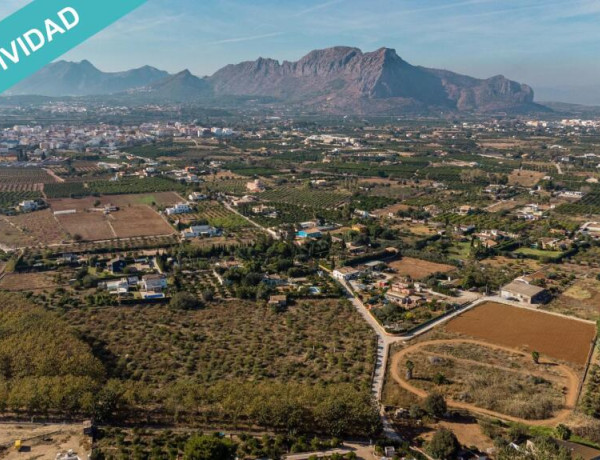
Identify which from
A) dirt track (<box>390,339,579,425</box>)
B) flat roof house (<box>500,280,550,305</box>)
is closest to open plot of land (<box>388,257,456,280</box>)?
flat roof house (<box>500,280,550,305</box>)

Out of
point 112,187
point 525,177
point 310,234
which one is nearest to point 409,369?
point 310,234

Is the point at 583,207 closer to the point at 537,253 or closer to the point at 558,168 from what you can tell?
the point at 537,253

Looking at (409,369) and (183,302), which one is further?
(183,302)

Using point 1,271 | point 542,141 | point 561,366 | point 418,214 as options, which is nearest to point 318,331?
point 561,366

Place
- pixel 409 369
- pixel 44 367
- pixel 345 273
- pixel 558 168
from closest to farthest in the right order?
1. pixel 44 367
2. pixel 409 369
3. pixel 345 273
4. pixel 558 168

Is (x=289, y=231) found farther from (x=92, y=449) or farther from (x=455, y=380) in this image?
(x=92, y=449)

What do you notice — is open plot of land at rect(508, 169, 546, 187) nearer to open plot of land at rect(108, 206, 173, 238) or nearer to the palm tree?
open plot of land at rect(108, 206, 173, 238)

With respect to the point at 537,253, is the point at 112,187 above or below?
above
